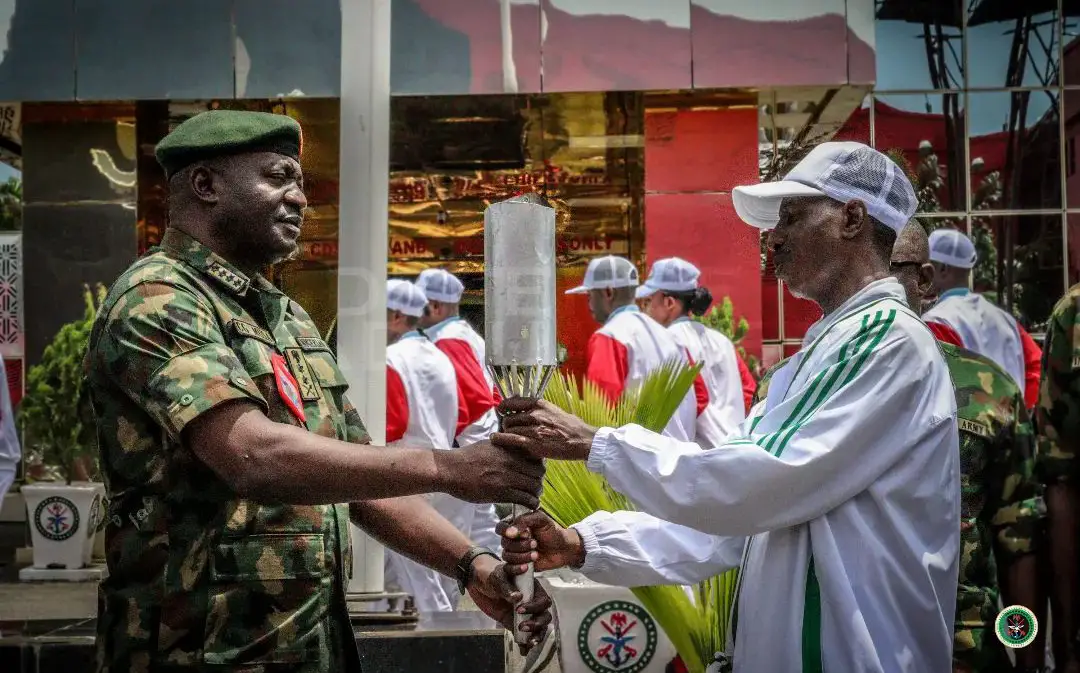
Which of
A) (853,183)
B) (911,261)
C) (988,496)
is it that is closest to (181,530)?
(853,183)

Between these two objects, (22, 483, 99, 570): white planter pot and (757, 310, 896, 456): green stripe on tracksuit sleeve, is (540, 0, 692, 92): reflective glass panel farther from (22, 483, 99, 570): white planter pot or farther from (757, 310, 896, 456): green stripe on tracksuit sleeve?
(757, 310, 896, 456): green stripe on tracksuit sleeve

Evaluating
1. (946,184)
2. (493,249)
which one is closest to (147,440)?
(493,249)

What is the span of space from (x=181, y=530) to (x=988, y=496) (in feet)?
8.83

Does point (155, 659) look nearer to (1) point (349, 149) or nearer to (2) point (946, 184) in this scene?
(1) point (349, 149)

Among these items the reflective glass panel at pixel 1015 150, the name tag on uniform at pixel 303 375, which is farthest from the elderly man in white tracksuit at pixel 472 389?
the name tag on uniform at pixel 303 375

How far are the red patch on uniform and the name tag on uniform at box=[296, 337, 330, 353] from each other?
13 centimetres

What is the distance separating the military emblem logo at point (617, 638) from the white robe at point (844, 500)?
8.32 ft

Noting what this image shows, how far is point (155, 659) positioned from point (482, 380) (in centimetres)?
571

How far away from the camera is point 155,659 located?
2.58 m

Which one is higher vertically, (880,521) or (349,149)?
(349,149)

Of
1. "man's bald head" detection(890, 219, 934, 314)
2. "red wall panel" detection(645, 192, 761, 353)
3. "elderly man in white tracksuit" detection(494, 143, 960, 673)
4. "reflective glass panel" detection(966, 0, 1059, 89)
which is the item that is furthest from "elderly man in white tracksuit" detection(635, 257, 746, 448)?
"elderly man in white tracksuit" detection(494, 143, 960, 673)

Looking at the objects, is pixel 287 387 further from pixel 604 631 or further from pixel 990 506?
pixel 604 631

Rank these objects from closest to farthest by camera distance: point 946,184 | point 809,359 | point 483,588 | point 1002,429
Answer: point 809,359, point 483,588, point 1002,429, point 946,184

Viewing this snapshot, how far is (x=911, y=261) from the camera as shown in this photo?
4.39 m
